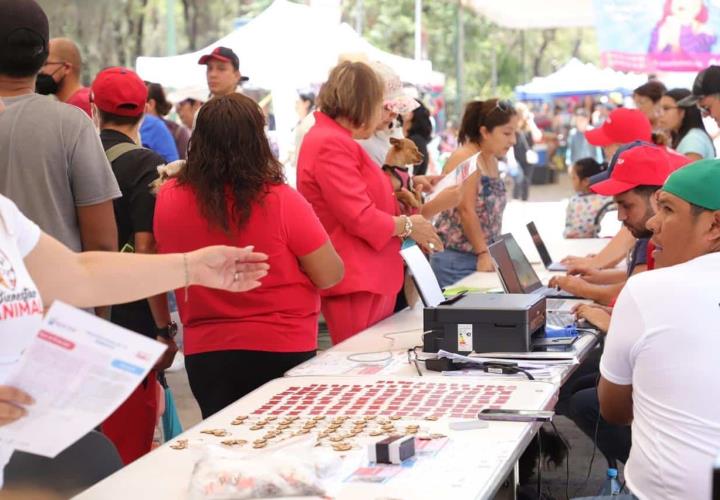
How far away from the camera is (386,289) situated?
430 centimetres

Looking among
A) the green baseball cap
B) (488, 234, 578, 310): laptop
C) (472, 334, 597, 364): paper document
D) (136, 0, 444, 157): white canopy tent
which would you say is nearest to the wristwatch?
(472, 334, 597, 364): paper document

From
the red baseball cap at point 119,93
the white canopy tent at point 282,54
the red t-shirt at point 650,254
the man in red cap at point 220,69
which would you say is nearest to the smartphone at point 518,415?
the red t-shirt at point 650,254

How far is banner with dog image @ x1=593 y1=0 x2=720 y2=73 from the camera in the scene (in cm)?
1099

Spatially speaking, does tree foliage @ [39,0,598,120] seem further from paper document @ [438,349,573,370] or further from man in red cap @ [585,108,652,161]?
paper document @ [438,349,573,370]

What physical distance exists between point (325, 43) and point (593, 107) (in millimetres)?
18007

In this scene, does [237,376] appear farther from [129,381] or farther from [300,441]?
[129,381]

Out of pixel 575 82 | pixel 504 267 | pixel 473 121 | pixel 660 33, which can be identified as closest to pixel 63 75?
pixel 504 267

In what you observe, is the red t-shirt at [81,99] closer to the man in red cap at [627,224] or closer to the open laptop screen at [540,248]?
the man in red cap at [627,224]

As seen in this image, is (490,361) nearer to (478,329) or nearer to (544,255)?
(478,329)

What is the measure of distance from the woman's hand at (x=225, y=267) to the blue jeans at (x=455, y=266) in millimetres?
3278

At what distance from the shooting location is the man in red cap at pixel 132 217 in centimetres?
383

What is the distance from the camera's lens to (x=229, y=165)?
3391 millimetres

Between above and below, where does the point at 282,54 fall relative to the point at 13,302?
below

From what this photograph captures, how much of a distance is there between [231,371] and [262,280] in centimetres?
29
